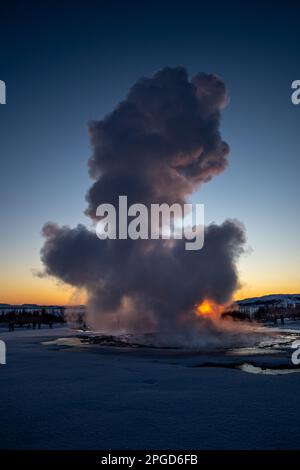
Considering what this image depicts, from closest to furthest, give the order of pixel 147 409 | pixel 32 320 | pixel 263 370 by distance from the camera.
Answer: pixel 147 409
pixel 263 370
pixel 32 320

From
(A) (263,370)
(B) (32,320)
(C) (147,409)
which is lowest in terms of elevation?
(B) (32,320)

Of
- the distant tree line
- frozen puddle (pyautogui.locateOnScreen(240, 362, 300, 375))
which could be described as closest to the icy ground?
frozen puddle (pyautogui.locateOnScreen(240, 362, 300, 375))

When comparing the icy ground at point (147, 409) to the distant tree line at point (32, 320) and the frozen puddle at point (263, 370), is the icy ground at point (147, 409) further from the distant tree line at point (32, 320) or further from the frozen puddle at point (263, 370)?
the distant tree line at point (32, 320)

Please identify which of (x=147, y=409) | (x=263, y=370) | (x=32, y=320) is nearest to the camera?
(x=147, y=409)

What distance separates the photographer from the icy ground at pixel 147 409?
3.51 metres

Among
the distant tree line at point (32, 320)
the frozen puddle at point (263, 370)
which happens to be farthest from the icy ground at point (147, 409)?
the distant tree line at point (32, 320)

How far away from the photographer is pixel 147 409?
4.59m

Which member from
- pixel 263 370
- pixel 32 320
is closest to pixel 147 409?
pixel 263 370

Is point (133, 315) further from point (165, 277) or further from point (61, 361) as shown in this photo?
point (61, 361)

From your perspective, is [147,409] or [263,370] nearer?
[147,409]

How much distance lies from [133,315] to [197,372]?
56.5ft

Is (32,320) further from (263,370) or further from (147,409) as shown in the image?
(147,409)
